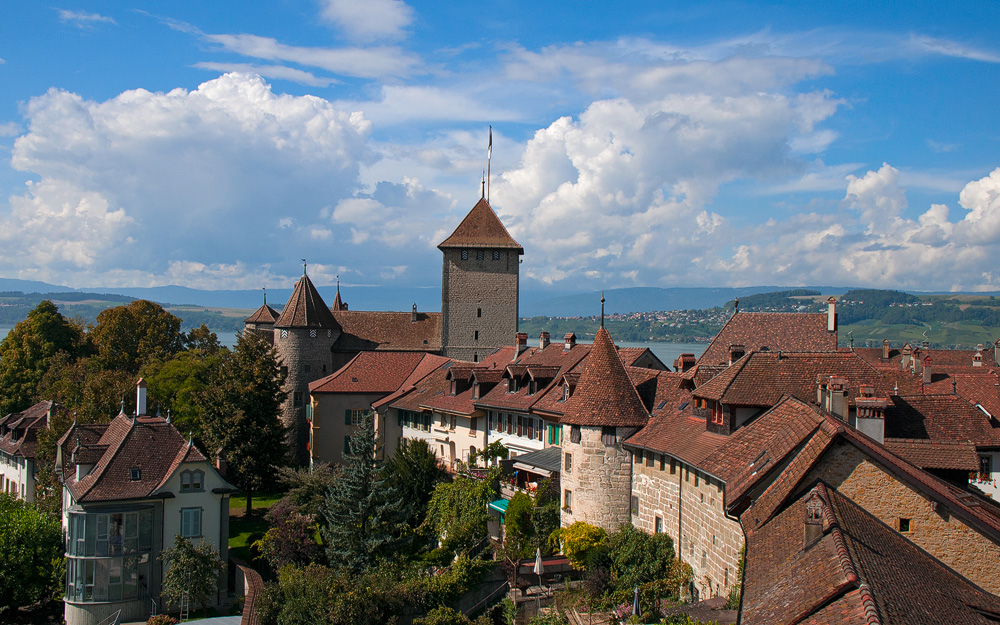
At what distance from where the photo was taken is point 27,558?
3606 centimetres

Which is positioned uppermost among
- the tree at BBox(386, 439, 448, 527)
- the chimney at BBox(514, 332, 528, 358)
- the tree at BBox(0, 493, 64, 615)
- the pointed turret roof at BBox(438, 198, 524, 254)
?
the pointed turret roof at BBox(438, 198, 524, 254)

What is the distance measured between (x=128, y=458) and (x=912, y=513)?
107 feet

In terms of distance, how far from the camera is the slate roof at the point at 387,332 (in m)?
65.4

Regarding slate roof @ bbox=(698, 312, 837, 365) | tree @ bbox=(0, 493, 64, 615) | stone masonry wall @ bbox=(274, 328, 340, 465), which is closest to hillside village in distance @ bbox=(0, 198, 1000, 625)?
slate roof @ bbox=(698, 312, 837, 365)

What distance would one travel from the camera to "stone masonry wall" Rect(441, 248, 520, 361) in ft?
213

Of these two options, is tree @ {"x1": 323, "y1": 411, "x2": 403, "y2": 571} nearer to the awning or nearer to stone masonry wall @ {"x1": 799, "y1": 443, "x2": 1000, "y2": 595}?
the awning

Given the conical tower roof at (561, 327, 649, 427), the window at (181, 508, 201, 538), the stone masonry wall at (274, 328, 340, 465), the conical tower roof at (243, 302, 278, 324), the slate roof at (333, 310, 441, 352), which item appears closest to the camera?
the conical tower roof at (561, 327, 649, 427)

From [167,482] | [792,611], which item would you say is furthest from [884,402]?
[167,482]

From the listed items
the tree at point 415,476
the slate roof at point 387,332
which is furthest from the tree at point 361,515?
the slate roof at point 387,332

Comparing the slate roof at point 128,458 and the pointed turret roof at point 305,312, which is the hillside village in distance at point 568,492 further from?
the pointed turret roof at point 305,312

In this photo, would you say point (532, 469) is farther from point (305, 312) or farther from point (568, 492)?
point (305, 312)

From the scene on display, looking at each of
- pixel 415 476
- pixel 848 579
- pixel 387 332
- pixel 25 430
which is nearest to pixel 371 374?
pixel 387 332

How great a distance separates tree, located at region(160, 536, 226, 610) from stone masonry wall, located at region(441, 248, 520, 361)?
1240 inches

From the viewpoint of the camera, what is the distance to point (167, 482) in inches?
1448
